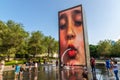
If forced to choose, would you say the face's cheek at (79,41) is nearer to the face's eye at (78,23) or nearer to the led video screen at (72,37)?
the led video screen at (72,37)

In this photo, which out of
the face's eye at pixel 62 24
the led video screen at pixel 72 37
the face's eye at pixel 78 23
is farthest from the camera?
the face's eye at pixel 62 24

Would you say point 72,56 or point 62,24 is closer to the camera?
point 72,56

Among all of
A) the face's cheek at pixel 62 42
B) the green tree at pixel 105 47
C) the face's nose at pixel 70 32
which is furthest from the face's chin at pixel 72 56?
the green tree at pixel 105 47

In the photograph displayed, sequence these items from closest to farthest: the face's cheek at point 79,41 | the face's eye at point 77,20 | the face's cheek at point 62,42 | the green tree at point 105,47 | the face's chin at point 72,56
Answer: the face's cheek at point 79,41 < the face's chin at point 72,56 < the face's eye at point 77,20 < the face's cheek at point 62,42 < the green tree at point 105,47

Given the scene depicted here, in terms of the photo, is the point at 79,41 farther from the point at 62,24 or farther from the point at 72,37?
the point at 62,24

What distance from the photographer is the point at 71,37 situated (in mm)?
31094

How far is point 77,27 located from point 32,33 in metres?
38.9

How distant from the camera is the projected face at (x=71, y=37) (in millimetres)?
29625

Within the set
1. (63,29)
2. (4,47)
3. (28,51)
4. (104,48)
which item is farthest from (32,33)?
(63,29)

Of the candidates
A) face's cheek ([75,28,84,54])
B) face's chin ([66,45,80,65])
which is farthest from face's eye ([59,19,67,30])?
face's chin ([66,45,80,65])

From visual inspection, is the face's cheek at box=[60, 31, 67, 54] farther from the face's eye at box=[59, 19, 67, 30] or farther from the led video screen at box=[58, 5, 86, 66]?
the face's eye at box=[59, 19, 67, 30]

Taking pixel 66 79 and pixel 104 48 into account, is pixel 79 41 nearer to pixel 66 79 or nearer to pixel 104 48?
pixel 66 79

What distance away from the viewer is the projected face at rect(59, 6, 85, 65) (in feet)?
97.2

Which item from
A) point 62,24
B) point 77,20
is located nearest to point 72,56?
point 77,20
